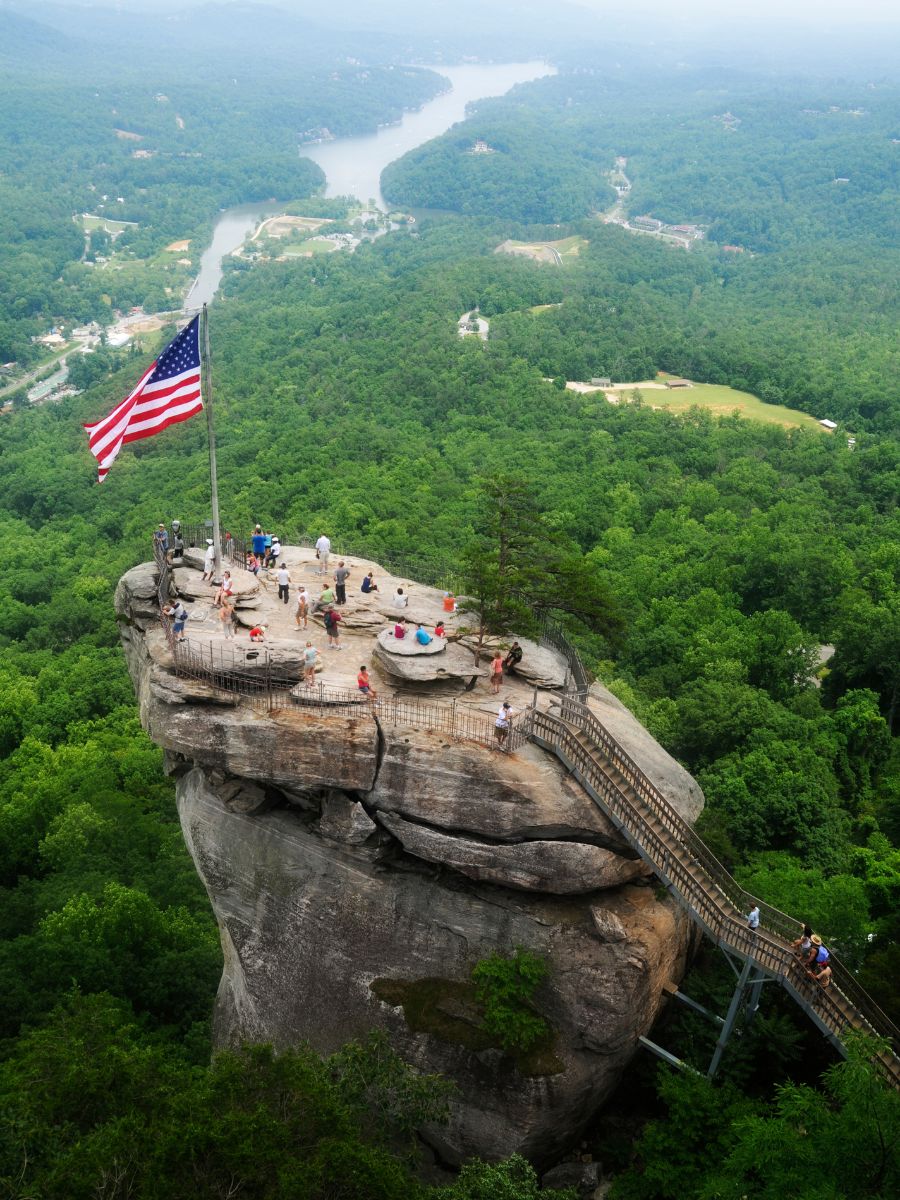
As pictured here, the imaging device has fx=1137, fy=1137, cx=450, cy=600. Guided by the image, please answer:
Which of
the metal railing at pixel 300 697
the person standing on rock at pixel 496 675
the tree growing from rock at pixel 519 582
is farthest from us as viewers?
the tree growing from rock at pixel 519 582

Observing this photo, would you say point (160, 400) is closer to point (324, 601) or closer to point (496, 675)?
point (324, 601)

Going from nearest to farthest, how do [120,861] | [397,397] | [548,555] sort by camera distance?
1. [548,555]
2. [120,861]
3. [397,397]

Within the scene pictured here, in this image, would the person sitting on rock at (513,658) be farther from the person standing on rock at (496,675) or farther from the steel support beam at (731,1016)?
the steel support beam at (731,1016)

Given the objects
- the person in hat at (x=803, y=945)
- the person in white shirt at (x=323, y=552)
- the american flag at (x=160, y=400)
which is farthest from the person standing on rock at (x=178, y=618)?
the person in hat at (x=803, y=945)

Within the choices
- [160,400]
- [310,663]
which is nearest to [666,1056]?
[310,663]

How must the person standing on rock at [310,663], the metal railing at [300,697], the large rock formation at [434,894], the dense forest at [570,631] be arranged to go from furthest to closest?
the person standing on rock at [310,663] → the metal railing at [300,697] → the large rock formation at [434,894] → the dense forest at [570,631]

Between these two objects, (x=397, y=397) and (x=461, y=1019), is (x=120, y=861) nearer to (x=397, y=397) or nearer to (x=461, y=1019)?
(x=461, y=1019)

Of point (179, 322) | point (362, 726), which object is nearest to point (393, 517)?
point (362, 726)
